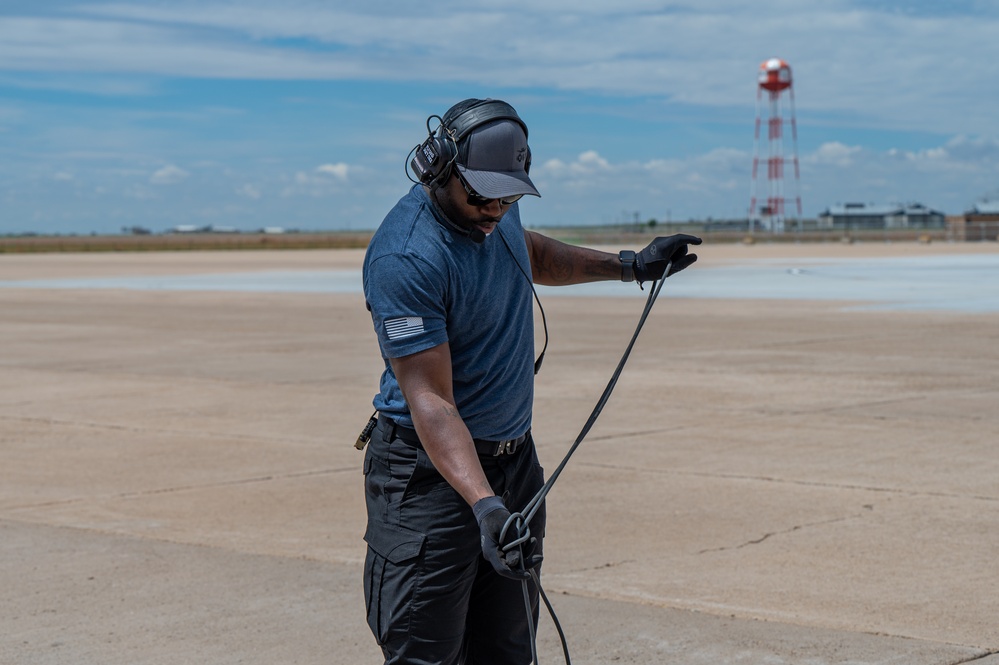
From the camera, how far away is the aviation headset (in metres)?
3.26

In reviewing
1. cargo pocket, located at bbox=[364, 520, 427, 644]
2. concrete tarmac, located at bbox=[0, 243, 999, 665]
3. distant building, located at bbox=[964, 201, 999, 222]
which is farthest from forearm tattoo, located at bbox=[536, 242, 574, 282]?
distant building, located at bbox=[964, 201, 999, 222]

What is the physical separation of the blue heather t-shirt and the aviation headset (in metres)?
0.09

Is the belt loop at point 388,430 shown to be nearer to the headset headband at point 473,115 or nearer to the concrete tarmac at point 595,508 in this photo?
the headset headband at point 473,115

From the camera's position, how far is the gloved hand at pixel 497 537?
3123 millimetres

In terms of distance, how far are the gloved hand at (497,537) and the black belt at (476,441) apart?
28cm

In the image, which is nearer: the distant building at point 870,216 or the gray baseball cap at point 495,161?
the gray baseball cap at point 495,161

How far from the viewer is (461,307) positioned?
3.32 metres

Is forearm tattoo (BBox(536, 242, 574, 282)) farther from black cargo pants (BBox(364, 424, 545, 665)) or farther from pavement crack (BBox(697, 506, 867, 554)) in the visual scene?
pavement crack (BBox(697, 506, 867, 554))

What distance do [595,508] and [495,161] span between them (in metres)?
4.66

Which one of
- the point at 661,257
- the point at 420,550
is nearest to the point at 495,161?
the point at 661,257

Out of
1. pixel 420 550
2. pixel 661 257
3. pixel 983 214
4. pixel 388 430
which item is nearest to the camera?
pixel 420 550

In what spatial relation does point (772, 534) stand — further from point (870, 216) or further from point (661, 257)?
point (870, 216)

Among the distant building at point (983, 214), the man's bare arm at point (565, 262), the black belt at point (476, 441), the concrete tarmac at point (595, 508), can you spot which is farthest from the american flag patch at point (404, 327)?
the distant building at point (983, 214)

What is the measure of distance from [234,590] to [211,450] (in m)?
3.95
